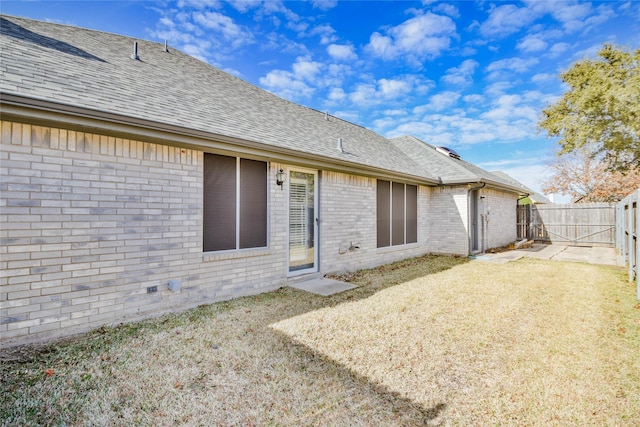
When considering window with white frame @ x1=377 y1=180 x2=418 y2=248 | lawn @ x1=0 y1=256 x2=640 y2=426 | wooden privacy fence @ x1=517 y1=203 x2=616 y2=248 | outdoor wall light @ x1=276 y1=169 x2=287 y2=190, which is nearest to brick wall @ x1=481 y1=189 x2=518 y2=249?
wooden privacy fence @ x1=517 y1=203 x2=616 y2=248

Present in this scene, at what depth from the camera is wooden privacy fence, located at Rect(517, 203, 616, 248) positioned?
14.2 meters

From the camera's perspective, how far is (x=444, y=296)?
5750 mm

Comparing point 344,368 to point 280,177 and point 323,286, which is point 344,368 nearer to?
point 323,286

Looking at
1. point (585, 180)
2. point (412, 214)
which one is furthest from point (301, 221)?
point (585, 180)

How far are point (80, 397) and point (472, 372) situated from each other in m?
3.75

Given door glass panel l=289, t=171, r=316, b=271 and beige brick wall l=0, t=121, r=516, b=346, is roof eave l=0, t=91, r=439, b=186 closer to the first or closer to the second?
beige brick wall l=0, t=121, r=516, b=346

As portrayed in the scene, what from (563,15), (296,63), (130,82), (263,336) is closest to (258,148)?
(130,82)

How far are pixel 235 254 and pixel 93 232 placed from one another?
220cm

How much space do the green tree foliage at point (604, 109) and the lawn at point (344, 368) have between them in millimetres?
10181

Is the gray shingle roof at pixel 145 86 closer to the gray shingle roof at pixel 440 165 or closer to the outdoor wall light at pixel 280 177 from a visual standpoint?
the outdoor wall light at pixel 280 177

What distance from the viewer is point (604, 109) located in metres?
11.9

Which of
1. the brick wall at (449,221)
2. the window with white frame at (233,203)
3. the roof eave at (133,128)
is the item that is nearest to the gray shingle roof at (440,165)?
the brick wall at (449,221)

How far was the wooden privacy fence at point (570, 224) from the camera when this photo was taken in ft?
46.7

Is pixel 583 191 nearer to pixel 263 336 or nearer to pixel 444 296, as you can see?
pixel 444 296
